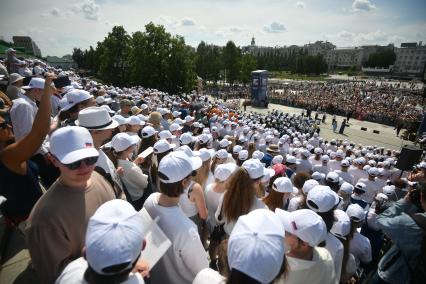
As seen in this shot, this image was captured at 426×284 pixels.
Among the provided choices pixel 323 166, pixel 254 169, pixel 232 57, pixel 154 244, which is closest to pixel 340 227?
pixel 254 169

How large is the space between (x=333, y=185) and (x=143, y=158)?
4648 mm

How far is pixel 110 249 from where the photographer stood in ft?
4.62

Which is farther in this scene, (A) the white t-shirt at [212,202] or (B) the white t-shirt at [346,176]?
(B) the white t-shirt at [346,176]

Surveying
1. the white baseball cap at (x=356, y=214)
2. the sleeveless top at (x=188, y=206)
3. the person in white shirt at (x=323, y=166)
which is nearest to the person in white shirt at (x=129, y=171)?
the sleeveless top at (x=188, y=206)

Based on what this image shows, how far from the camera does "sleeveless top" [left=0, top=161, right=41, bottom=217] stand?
9.18 feet

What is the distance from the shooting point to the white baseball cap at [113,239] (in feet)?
4.61

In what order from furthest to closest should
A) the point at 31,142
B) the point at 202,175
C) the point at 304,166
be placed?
the point at 304,166
the point at 202,175
the point at 31,142

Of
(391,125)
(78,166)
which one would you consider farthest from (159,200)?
(391,125)

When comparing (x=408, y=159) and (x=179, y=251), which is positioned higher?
(x=179, y=251)

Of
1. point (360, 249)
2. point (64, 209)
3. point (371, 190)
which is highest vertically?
point (64, 209)

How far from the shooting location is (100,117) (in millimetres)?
3523

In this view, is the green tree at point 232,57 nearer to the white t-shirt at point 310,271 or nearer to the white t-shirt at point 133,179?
the white t-shirt at point 133,179

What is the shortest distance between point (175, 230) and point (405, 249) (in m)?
2.78

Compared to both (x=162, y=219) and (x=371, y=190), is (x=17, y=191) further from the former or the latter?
(x=371, y=190)
